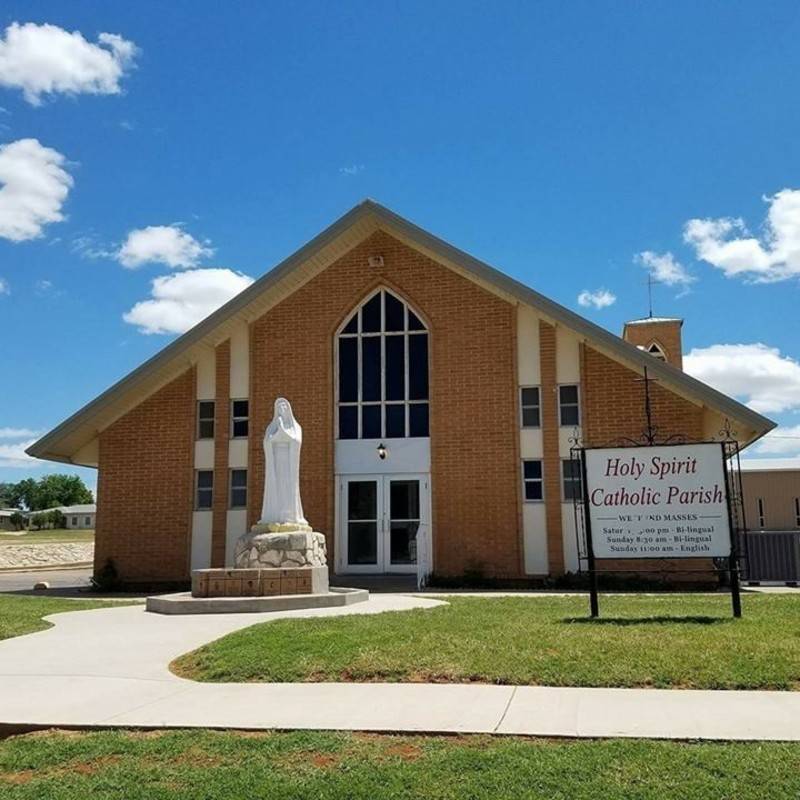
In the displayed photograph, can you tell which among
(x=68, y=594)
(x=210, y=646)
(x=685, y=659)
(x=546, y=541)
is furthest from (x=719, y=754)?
(x=68, y=594)

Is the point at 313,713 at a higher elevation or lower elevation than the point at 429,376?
lower

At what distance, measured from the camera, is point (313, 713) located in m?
6.53

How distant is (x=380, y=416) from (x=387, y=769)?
16.3 m

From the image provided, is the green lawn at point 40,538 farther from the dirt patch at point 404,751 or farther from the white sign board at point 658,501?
the dirt patch at point 404,751

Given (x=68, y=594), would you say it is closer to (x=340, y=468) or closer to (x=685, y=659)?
(x=340, y=468)

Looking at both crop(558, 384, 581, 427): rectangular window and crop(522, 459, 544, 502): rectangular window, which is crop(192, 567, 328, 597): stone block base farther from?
crop(558, 384, 581, 427): rectangular window

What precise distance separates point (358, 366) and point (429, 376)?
72.6 inches

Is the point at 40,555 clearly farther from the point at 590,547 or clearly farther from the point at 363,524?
the point at 590,547

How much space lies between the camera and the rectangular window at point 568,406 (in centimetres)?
2023

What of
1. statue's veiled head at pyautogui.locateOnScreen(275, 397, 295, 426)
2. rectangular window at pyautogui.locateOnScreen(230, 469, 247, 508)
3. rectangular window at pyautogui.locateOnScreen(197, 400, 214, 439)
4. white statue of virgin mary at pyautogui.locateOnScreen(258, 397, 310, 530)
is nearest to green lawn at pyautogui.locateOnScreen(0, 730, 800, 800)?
white statue of virgin mary at pyautogui.locateOnScreen(258, 397, 310, 530)

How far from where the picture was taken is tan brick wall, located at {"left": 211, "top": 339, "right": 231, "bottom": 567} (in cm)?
2123

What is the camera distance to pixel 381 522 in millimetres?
20969

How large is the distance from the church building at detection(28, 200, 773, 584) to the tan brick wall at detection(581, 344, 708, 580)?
0.03 metres

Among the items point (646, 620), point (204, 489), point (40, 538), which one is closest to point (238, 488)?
point (204, 489)
